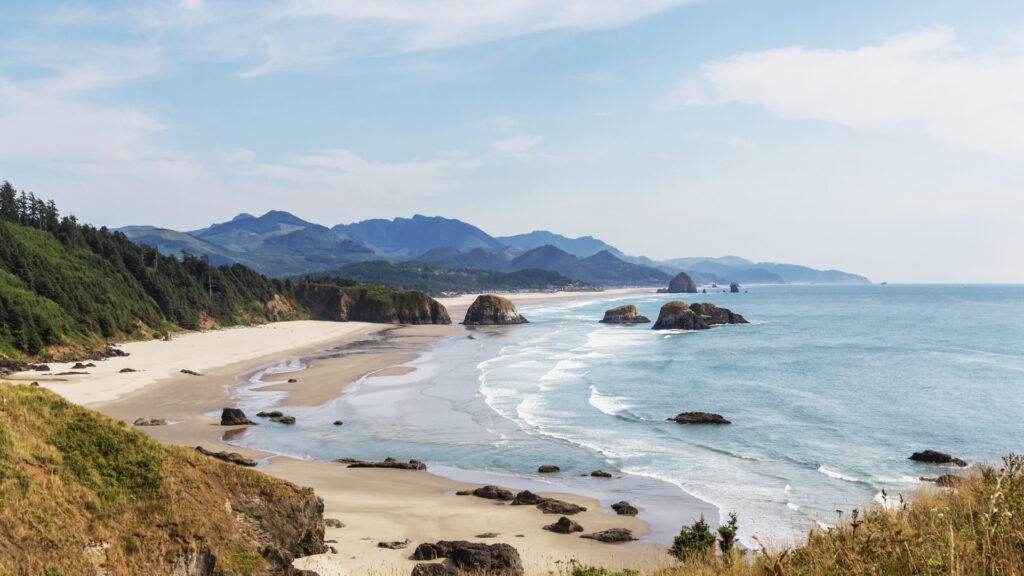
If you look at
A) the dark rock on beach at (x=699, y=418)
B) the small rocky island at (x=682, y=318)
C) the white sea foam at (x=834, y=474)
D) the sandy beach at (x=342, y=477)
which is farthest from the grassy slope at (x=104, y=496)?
the small rocky island at (x=682, y=318)

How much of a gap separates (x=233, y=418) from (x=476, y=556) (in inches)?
905

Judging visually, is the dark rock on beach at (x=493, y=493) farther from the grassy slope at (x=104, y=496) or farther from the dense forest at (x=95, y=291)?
the dense forest at (x=95, y=291)

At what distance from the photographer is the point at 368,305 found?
112750 mm

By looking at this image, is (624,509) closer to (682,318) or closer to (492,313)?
(682,318)

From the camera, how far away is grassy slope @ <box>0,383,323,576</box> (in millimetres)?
8914

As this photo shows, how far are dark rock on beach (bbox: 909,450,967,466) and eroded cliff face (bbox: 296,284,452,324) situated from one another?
9453 centimetres

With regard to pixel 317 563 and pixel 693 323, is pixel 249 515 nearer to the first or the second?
pixel 317 563

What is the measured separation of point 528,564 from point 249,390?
34.5 metres

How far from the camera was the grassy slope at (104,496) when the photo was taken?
29.2 ft

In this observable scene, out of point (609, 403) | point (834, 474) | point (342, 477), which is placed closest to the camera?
point (342, 477)

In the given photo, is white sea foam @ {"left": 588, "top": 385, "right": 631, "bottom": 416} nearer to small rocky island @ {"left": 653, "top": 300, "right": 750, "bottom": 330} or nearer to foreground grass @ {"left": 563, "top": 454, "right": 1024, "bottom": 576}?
foreground grass @ {"left": 563, "top": 454, "right": 1024, "bottom": 576}

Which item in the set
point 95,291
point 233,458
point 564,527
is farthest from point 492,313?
point 564,527

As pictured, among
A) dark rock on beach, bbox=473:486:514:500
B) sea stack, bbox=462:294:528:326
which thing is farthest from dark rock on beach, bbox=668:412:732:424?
sea stack, bbox=462:294:528:326

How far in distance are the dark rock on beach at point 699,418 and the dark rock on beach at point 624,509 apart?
14004mm
